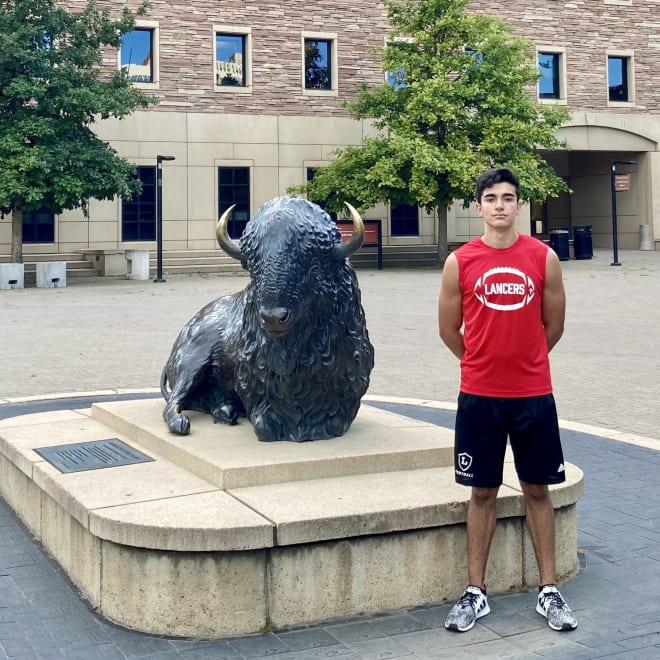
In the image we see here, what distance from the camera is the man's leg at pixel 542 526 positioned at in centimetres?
417

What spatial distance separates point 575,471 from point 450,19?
2750 cm

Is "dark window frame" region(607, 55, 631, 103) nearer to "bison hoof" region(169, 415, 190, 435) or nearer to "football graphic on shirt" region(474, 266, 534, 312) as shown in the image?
"bison hoof" region(169, 415, 190, 435)

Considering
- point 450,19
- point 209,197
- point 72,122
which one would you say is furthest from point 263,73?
point 72,122

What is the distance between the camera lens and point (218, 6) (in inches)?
1315

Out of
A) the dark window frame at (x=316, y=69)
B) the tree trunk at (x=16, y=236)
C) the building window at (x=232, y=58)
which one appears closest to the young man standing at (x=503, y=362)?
the tree trunk at (x=16, y=236)

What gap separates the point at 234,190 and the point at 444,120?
26.9ft

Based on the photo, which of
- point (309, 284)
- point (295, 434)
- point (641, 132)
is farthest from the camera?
point (641, 132)

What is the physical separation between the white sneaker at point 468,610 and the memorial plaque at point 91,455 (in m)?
2.04

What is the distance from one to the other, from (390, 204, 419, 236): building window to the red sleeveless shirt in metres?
32.4

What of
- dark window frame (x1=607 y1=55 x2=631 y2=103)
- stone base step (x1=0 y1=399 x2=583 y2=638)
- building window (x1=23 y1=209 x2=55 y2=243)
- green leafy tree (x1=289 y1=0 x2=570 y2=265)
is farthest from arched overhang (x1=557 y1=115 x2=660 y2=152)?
stone base step (x1=0 y1=399 x2=583 y2=638)

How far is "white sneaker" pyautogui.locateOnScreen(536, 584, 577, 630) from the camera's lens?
396cm

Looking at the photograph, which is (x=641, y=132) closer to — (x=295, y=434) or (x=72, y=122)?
(x=72, y=122)

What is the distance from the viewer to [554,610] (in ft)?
13.2

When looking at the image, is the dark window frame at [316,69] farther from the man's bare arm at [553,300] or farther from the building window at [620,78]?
the man's bare arm at [553,300]
